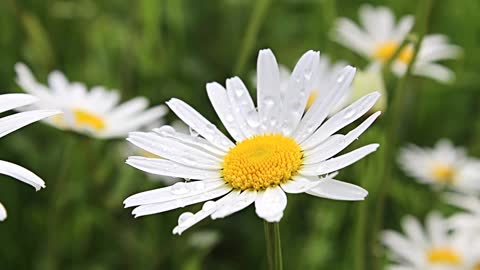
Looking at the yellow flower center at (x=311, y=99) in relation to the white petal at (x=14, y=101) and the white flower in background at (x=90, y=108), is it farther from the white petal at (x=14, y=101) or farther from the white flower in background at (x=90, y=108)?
the white petal at (x=14, y=101)

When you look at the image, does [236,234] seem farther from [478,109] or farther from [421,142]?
[478,109]

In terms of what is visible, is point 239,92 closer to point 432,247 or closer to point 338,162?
point 338,162

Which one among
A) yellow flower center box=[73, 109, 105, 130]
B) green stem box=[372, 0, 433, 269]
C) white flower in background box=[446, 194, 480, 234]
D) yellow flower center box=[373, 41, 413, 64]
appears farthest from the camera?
yellow flower center box=[373, 41, 413, 64]

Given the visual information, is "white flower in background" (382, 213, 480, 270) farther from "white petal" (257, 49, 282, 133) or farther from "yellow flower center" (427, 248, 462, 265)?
"white petal" (257, 49, 282, 133)

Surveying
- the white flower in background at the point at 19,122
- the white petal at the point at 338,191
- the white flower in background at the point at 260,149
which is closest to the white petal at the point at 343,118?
the white flower in background at the point at 260,149

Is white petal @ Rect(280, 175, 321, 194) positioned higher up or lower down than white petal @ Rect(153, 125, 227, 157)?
lower down

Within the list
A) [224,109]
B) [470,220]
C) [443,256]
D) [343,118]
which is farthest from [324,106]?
[443,256]

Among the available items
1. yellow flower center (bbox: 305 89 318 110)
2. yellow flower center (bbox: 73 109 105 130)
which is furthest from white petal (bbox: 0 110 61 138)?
yellow flower center (bbox: 305 89 318 110)
